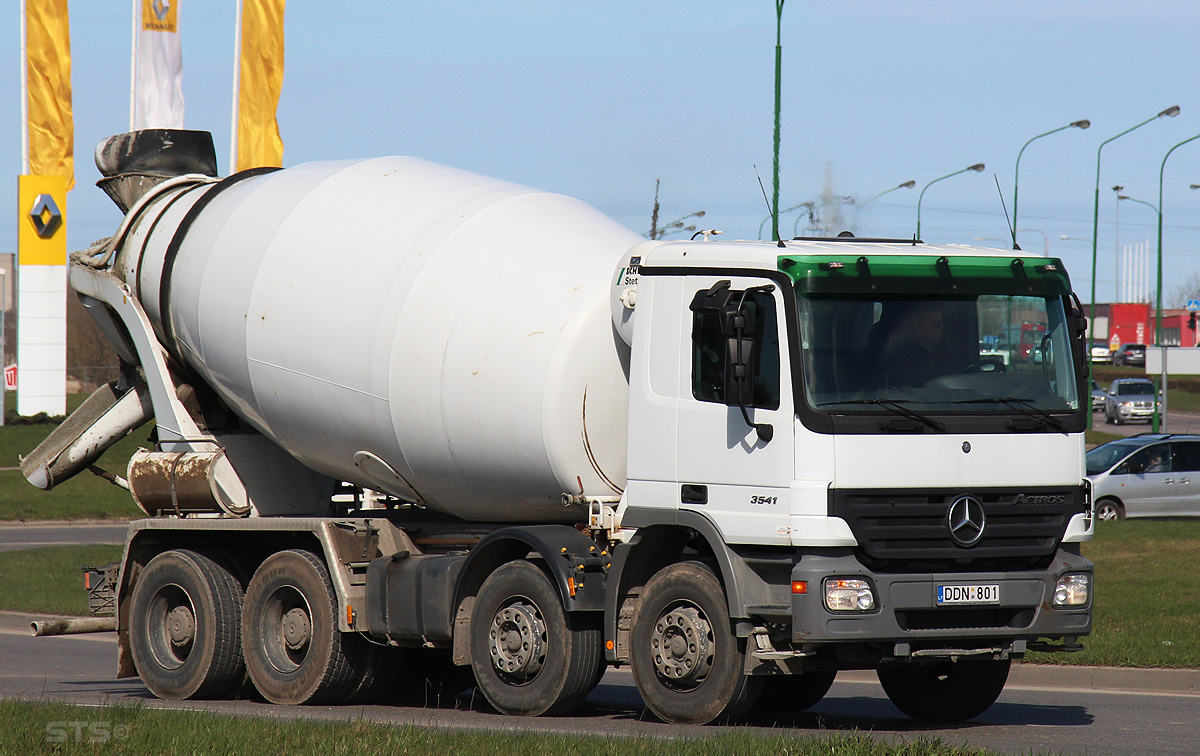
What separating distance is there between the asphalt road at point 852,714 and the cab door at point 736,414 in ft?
4.16

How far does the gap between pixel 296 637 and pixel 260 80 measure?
31.9 meters

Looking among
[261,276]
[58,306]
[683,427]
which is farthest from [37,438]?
[683,427]

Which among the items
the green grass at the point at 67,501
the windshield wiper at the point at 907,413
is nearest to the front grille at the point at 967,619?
the windshield wiper at the point at 907,413

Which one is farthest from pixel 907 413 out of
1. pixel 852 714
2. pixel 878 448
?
pixel 852 714

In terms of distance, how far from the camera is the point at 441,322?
33.8ft

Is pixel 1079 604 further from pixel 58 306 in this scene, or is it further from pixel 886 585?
pixel 58 306

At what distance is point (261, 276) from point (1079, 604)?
6.39 meters

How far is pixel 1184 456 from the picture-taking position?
2594 centimetres

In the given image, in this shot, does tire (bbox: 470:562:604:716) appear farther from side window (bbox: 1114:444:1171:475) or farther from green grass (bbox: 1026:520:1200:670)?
side window (bbox: 1114:444:1171:475)

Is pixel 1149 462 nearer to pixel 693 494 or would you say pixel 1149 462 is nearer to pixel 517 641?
pixel 517 641

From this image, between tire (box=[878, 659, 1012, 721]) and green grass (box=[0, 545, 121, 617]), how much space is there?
9544 millimetres

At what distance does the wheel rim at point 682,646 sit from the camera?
876cm

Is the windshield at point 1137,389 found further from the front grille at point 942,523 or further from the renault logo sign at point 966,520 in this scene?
the renault logo sign at point 966,520

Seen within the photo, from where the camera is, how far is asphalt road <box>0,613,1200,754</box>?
865 cm
